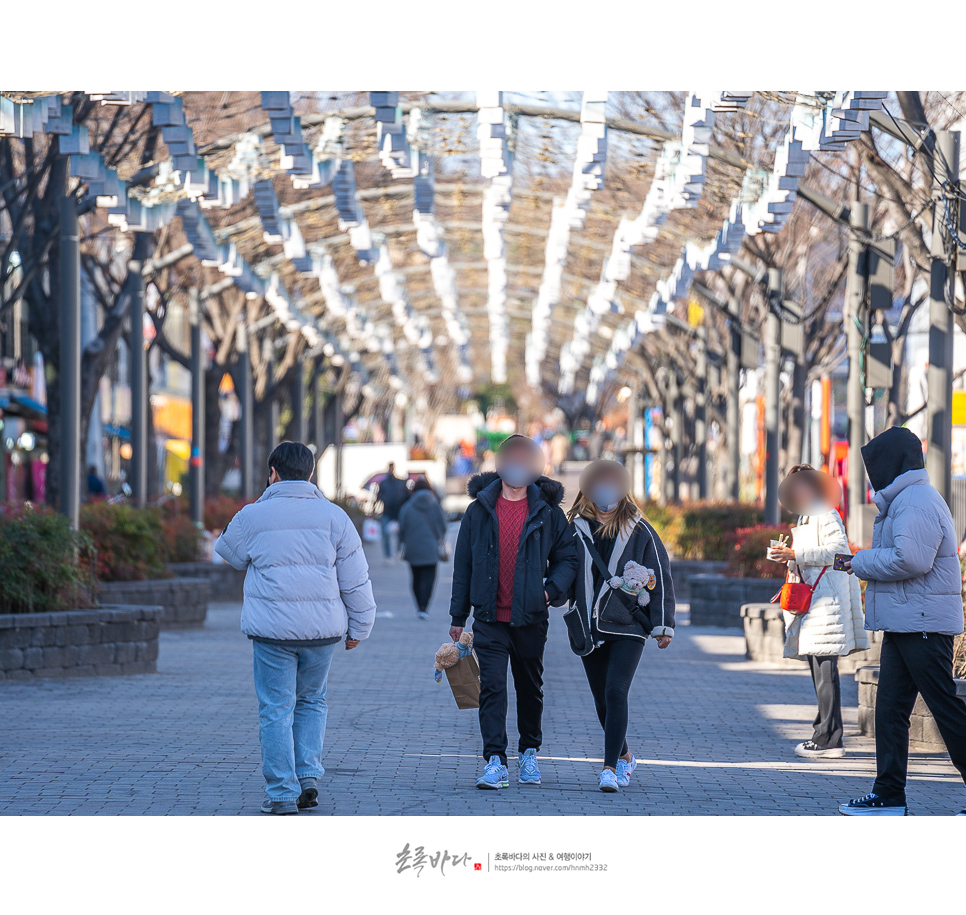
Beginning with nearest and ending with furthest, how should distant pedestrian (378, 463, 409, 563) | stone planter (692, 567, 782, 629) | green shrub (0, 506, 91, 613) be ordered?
green shrub (0, 506, 91, 613)
stone planter (692, 567, 782, 629)
distant pedestrian (378, 463, 409, 563)

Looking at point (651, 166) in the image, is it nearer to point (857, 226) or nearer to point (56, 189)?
point (857, 226)

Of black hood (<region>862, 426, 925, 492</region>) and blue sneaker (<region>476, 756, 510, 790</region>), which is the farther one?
blue sneaker (<region>476, 756, 510, 790</region>)

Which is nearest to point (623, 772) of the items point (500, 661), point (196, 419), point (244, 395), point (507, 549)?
point (500, 661)

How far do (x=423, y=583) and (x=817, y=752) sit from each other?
11173 millimetres

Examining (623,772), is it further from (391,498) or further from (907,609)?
(391,498)

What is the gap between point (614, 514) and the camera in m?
8.68

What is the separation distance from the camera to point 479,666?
8.66m

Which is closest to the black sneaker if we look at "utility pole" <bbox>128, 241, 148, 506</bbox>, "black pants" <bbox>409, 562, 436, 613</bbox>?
"black pants" <bbox>409, 562, 436, 613</bbox>

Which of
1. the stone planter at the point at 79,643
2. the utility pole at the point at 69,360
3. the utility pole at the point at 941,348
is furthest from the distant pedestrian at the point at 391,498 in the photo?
the utility pole at the point at 941,348

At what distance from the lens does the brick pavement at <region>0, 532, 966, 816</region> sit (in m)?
8.02

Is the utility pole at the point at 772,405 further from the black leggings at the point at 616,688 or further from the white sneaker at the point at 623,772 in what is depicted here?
the white sneaker at the point at 623,772

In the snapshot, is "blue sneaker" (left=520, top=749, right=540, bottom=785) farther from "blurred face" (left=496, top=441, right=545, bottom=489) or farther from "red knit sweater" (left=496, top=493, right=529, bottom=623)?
"blurred face" (left=496, top=441, right=545, bottom=489)

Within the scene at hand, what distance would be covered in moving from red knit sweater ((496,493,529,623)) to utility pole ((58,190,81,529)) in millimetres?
7703

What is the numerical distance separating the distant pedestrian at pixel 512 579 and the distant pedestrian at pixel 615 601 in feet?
0.40
